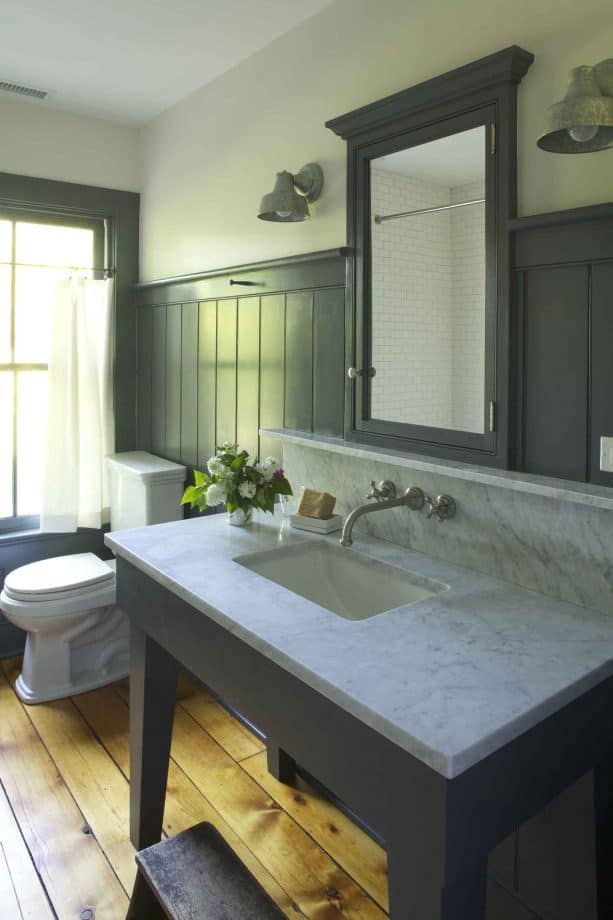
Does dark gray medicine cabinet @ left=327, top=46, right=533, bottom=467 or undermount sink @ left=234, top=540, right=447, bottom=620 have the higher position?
dark gray medicine cabinet @ left=327, top=46, right=533, bottom=467

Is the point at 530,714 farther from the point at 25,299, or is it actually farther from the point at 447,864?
the point at 25,299

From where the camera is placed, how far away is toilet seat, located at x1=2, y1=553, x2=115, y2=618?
2.83 m

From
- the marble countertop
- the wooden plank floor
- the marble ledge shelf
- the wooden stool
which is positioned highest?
the marble ledge shelf

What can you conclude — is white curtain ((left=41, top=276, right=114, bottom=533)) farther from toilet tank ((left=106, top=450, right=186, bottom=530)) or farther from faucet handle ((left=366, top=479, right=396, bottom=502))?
faucet handle ((left=366, top=479, right=396, bottom=502))

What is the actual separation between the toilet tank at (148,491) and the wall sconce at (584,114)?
→ 7.10 ft

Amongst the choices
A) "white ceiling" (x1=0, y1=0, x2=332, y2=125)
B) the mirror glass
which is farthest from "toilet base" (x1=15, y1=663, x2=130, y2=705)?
"white ceiling" (x1=0, y1=0, x2=332, y2=125)

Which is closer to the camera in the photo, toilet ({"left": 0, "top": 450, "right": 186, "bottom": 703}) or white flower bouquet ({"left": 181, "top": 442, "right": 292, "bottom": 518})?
white flower bouquet ({"left": 181, "top": 442, "right": 292, "bottom": 518})

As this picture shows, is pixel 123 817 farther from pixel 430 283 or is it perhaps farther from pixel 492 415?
pixel 430 283

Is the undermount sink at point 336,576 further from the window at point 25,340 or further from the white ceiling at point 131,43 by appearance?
the window at point 25,340

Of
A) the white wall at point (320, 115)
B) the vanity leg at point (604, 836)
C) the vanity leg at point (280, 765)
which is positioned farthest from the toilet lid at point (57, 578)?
the vanity leg at point (604, 836)

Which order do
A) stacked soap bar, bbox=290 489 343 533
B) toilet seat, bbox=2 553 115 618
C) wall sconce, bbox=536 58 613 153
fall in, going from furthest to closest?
toilet seat, bbox=2 553 115 618, stacked soap bar, bbox=290 489 343 533, wall sconce, bbox=536 58 613 153

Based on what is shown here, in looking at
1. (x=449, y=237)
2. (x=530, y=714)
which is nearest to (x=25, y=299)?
(x=449, y=237)

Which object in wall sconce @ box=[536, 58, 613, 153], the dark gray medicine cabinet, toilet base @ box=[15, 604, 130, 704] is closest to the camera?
wall sconce @ box=[536, 58, 613, 153]

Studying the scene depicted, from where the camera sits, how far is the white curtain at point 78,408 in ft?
11.1
